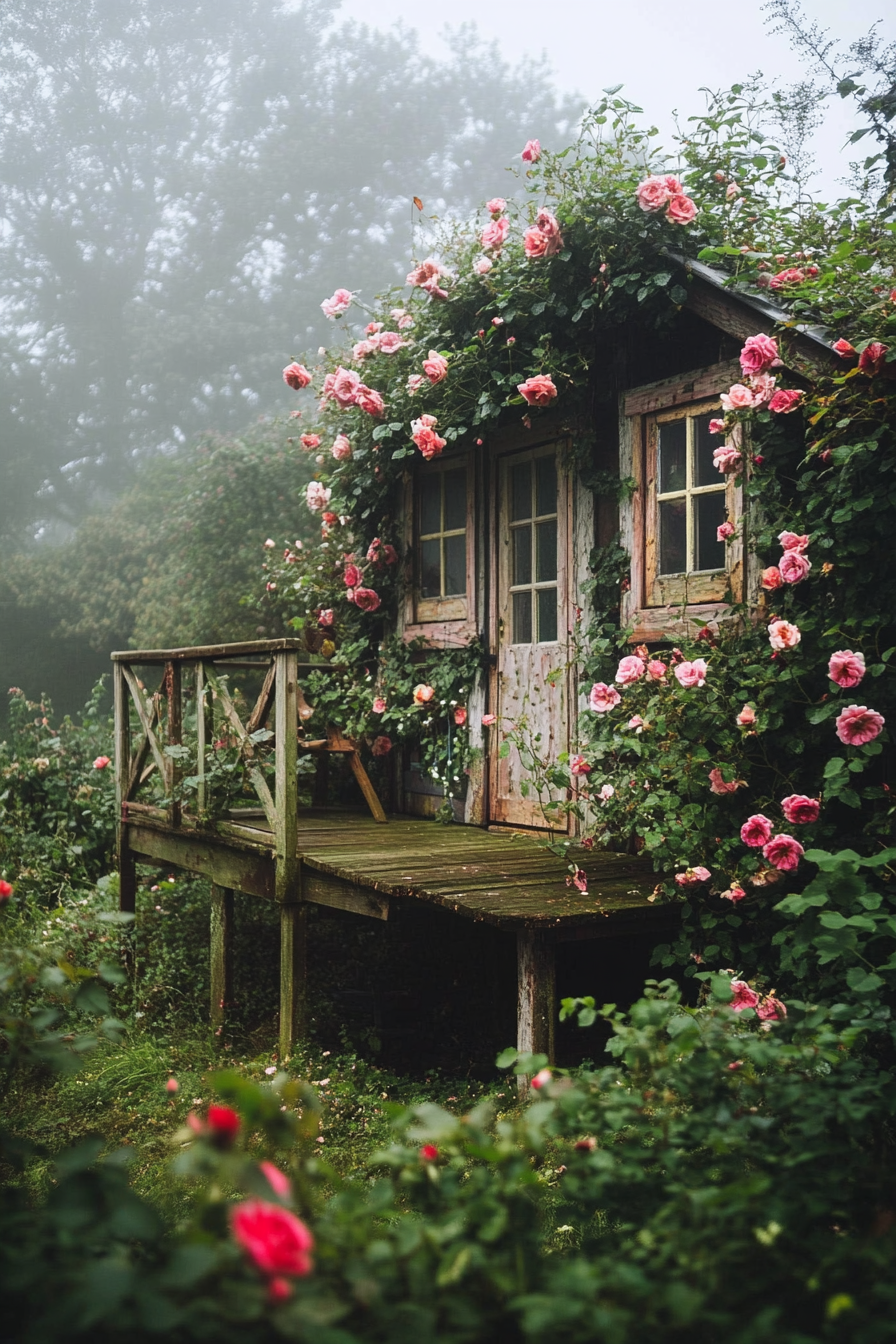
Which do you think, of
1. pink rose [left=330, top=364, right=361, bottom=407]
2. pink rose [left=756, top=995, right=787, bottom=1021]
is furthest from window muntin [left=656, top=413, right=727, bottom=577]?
pink rose [left=756, top=995, right=787, bottom=1021]

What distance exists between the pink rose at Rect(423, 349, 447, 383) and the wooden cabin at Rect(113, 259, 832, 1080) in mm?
530

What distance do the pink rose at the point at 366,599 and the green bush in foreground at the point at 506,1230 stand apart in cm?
518

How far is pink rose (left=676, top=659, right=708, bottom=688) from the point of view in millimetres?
4477

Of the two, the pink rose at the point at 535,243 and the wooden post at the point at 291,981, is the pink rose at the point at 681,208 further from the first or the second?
the wooden post at the point at 291,981

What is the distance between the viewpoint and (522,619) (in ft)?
21.4

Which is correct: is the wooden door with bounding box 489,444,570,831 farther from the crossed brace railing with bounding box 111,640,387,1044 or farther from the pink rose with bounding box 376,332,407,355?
the crossed brace railing with bounding box 111,640,387,1044

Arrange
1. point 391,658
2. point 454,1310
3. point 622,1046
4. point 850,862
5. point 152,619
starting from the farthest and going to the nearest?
point 152,619 < point 391,658 < point 850,862 < point 622,1046 < point 454,1310

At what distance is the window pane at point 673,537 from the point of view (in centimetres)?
534

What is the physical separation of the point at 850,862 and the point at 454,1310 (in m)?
2.65

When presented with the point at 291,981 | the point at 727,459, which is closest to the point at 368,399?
the point at 727,459

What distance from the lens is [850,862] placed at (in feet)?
12.0

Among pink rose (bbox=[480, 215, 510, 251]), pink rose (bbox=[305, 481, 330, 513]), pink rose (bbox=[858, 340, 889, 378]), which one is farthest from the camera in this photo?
pink rose (bbox=[305, 481, 330, 513])

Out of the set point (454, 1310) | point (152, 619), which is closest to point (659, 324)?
point (454, 1310)

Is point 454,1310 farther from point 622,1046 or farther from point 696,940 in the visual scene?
point 696,940
